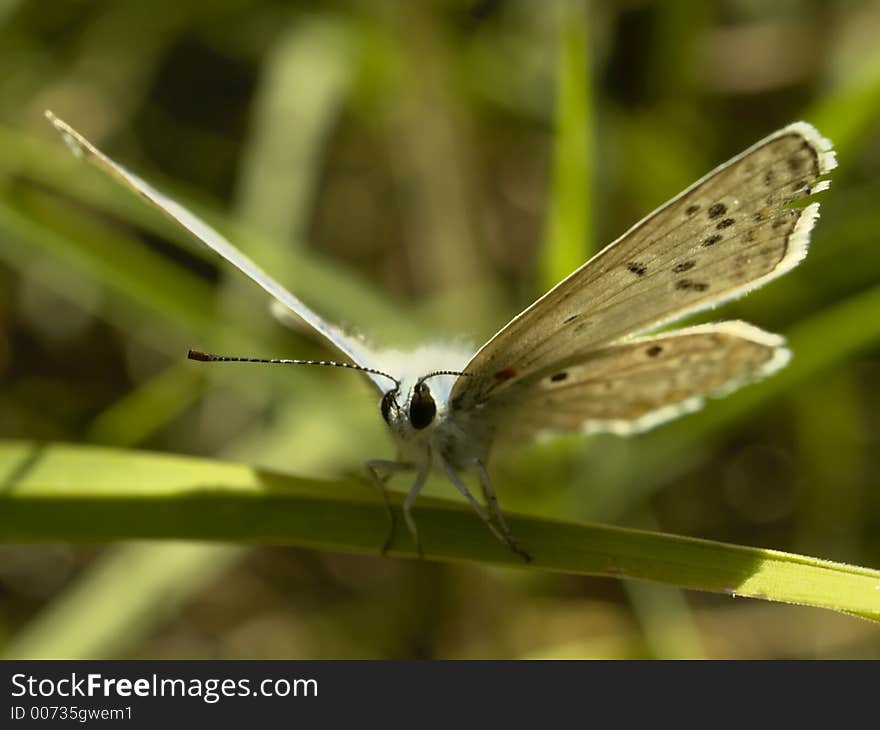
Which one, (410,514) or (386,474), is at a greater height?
(386,474)

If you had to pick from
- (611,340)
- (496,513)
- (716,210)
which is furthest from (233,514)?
(716,210)

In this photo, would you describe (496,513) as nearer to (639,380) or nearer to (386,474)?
(386,474)

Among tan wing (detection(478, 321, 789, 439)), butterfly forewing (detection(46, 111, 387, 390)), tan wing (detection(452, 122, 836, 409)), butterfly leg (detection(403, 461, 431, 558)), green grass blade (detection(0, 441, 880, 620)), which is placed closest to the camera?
tan wing (detection(452, 122, 836, 409))

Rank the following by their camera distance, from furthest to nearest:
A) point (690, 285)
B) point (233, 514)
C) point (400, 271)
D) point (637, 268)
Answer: point (400, 271) → point (233, 514) → point (690, 285) → point (637, 268)

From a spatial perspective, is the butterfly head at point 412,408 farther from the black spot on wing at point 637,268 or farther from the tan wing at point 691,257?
the black spot on wing at point 637,268

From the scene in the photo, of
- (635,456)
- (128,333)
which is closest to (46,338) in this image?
(128,333)

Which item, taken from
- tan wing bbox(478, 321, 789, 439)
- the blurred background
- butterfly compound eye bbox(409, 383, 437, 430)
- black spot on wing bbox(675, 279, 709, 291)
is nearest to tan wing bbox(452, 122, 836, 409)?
black spot on wing bbox(675, 279, 709, 291)

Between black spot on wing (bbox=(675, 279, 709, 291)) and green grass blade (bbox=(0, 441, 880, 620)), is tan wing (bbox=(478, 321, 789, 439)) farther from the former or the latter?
green grass blade (bbox=(0, 441, 880, 620))
